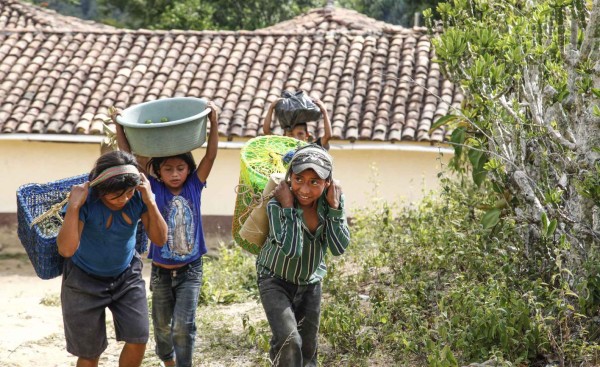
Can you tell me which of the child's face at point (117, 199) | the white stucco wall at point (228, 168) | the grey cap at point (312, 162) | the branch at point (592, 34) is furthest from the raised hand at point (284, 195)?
the white stucco wall at point (228, 168)

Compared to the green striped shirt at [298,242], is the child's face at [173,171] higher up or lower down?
higher up

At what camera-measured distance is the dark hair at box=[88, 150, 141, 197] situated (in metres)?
4.83

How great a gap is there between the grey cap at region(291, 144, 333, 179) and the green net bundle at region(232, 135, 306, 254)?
0.41 metres

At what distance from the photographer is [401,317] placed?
6.79 meters

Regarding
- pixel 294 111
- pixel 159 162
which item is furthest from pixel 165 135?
pixel 294 111

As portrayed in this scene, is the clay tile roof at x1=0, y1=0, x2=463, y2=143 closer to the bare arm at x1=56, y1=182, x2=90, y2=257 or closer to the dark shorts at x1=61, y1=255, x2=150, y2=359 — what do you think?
the dark shorts at x1=61, y1=255, x2=150, y2=359

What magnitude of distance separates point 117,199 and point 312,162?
1.05 metres

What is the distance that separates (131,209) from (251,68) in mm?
11139

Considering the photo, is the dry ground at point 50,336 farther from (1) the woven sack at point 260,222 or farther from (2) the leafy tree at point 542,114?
(2) the leafy tree at point 542,114

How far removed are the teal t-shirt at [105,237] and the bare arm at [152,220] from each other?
0.06 meters

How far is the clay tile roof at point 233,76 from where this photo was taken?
571 inches

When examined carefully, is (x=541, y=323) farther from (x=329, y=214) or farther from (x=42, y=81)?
(x=42, y=81)

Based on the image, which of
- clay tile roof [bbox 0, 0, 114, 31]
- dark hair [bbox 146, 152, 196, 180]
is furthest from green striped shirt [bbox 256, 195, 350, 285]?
clay tile roof [bbox 0, 0, 114, 31]

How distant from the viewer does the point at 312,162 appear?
4.84 metres
